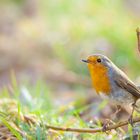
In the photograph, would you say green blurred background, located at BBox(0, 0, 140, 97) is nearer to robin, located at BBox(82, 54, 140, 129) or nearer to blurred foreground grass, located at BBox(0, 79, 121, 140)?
blurred foreground grass, located at BBox(0, 79, 121, 140)

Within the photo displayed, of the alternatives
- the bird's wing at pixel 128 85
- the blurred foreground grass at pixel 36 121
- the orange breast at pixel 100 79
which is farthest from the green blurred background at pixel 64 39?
the bird's wing at pixel 128 85

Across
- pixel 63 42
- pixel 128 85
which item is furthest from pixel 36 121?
pixel 63 42

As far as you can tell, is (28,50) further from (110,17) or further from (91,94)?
(91,94)

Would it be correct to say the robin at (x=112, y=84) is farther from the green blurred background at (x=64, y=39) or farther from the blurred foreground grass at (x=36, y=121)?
the green blurred background at (x=64, y=39)

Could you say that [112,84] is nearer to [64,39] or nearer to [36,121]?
[36,121]

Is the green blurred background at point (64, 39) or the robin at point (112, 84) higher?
the green blurred background at point (64, 39)

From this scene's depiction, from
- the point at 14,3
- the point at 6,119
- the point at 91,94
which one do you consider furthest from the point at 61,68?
the point at 6,119

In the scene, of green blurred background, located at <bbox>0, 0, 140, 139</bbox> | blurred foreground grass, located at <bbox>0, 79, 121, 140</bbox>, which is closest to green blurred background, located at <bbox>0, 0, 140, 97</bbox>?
green blurred background, located at <bbox>0, 0, 140, 139</bbox>
